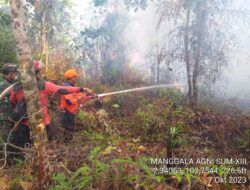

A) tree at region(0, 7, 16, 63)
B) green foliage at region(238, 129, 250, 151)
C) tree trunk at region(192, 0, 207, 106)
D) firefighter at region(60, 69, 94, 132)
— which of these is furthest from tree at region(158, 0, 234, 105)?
green foliage at region(238, 129, 250, 151)

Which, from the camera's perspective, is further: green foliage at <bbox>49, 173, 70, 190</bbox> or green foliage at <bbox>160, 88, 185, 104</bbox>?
green foliage at <bbox>160, 88, 185, 104</bbox>

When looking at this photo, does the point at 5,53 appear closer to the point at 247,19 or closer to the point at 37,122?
the point at 37,122

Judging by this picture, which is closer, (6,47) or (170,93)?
(6,47)

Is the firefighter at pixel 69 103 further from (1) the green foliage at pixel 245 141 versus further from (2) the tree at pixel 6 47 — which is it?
(1) the green foliage at pixel 245 141

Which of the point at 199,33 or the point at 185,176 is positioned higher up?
the point at 199,33

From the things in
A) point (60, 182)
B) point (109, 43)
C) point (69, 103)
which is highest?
point (109, 43)

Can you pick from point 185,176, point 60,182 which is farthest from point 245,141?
point 60,182

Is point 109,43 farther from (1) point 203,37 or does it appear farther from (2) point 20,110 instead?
(2) point 20,110

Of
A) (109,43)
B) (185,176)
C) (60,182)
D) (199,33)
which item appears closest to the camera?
Answer: (60,182)

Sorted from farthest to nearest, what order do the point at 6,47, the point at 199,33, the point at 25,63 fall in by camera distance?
the point at 199,33 → the point at 6,47 → the point at 25,63

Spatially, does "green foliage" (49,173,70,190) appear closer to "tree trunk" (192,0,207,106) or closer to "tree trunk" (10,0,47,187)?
"tree trunk" (10,0,47,187)

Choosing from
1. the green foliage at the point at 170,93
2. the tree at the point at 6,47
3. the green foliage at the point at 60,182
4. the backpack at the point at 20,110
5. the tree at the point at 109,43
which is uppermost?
the tree at the point at 109,43

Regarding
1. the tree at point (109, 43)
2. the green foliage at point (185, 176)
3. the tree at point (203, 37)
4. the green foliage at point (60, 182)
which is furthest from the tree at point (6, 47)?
the tree at point (109, 43)

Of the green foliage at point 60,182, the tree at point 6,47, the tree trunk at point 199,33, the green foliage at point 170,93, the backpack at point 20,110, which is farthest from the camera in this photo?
the green foliage at point 170,93
